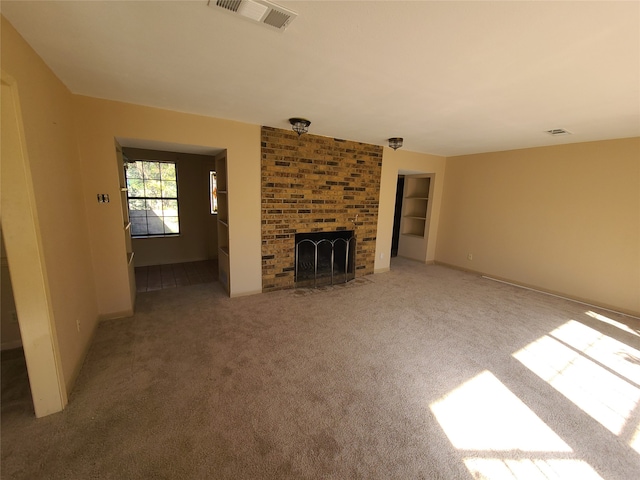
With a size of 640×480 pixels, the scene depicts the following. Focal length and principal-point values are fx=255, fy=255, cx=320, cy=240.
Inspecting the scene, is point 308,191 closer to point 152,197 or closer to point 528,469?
point 152,197

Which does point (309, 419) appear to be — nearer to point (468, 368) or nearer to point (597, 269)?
point (468, 368)

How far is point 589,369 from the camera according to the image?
7.43 feet

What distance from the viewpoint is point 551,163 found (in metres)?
3.88

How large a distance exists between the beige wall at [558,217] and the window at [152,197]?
5.69 metres

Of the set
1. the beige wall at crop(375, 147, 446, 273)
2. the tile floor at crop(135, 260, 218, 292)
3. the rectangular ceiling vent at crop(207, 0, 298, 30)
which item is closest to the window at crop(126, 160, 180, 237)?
the tile floor at crop(135, 260, 218, 292)

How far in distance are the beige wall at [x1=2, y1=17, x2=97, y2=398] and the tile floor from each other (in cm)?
149

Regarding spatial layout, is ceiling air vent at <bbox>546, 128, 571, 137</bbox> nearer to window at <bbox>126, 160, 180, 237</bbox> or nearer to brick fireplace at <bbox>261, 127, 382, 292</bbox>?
brick fireplace at <bbox>261, 127, 382, 292</bbox>

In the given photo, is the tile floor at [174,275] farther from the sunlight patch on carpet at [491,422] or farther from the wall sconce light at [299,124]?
the sunlight patch on carpet at [491,422]

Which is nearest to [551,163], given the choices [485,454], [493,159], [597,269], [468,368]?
[493,159]

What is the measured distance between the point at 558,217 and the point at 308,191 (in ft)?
12.5

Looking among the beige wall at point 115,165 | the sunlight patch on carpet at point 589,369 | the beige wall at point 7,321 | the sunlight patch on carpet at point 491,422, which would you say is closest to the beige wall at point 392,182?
the beige wall at point 115,165

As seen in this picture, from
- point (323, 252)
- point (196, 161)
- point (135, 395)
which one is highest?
point (196, 161)

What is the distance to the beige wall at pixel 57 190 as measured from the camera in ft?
4.90

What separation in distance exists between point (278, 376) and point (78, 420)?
49.8 inches
